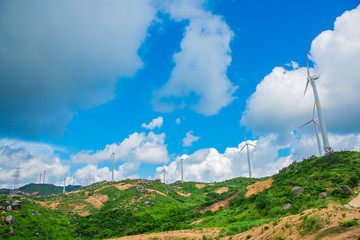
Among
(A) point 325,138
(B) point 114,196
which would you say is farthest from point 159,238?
(B) point 114,196

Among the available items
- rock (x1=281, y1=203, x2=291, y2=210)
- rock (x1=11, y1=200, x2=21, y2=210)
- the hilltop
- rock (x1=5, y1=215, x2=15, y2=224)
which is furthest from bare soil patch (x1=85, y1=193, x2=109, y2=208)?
rock (x1=281, y1=203, x2=291, y2=210)

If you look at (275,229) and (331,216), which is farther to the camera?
(275,229)

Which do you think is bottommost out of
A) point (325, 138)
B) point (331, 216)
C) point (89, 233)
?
point (89, 233)

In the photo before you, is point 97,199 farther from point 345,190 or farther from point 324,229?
point 324,229

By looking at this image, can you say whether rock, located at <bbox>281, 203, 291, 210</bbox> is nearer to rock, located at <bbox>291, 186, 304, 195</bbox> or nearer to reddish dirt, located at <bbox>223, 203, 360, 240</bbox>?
rock, located at <bbox>291, 186, 304, 195</bbox>

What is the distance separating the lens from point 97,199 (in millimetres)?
91750

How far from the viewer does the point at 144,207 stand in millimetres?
80875

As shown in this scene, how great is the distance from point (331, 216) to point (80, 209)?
83.8 metres

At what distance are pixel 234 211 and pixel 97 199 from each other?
67873mm

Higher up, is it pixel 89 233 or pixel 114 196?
pixel 114 196

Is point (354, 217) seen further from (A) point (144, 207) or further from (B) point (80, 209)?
(B) point (80, 209)

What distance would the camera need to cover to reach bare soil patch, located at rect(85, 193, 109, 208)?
87.1 metres

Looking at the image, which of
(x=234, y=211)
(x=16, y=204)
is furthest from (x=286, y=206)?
(x=16, y=204)

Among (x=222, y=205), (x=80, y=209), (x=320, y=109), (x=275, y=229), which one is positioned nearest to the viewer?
(x=275, y=229)
